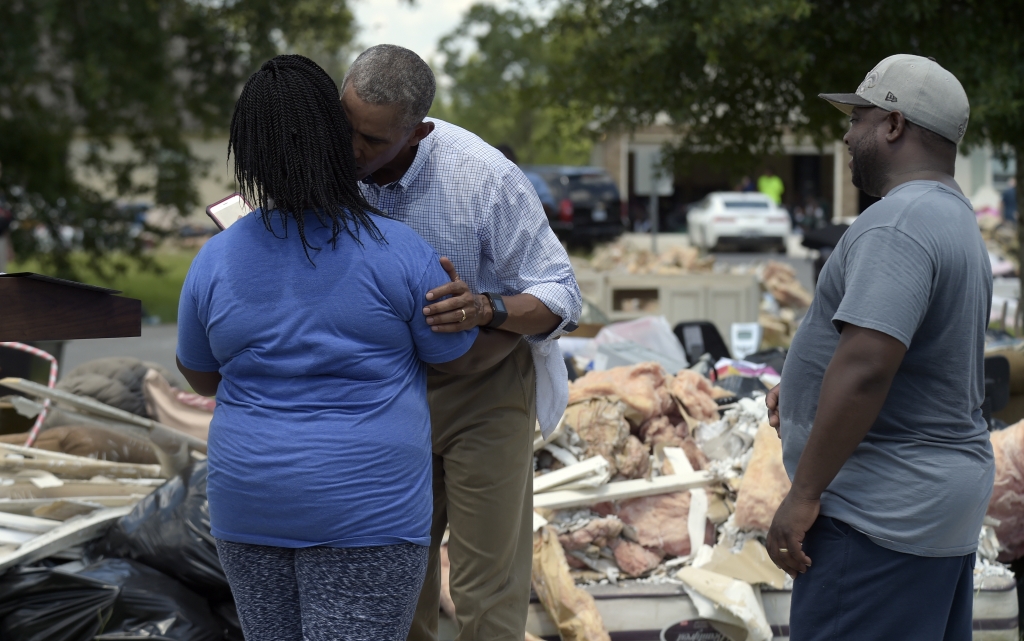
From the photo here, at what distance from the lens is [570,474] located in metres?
3.92

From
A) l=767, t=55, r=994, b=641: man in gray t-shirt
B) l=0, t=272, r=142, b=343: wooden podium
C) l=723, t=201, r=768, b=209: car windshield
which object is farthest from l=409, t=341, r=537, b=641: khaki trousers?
l=723, t=201, r=768, b=209: car windshield

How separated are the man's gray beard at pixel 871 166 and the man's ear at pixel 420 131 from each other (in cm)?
93

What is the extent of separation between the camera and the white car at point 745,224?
26016 mm

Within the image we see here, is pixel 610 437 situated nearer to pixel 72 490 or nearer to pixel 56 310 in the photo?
pixel 72 490

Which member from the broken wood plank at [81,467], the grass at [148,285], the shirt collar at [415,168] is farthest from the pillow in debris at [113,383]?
the grass at [148,285]

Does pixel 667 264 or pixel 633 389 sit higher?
pixel 633 389

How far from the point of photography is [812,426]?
2.07 metres

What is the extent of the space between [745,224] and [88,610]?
24247 mm

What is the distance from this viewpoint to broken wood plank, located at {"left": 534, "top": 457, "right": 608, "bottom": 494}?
3910 millimetres

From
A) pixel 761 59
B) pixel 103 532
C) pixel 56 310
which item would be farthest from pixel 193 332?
pixel 761 59

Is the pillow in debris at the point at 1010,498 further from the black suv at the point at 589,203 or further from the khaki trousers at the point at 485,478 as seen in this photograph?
the black suv at the point at 589,203

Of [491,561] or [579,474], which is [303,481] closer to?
[491,561]

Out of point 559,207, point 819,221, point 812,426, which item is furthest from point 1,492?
point 819,221

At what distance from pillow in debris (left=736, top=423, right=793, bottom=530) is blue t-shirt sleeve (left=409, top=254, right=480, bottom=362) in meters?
1.94
